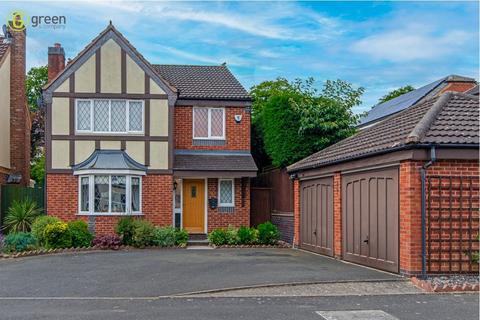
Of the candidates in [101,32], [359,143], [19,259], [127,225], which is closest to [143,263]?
[19,259]

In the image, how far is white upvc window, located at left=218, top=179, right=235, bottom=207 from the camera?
23344mm

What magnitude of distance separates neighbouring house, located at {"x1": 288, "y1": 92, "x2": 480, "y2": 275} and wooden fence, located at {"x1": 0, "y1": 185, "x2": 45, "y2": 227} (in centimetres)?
1307

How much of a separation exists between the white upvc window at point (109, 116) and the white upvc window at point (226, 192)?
145 inches

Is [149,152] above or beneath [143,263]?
above

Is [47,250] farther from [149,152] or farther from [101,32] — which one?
[101,32]

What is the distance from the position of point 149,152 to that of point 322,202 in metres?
7.14

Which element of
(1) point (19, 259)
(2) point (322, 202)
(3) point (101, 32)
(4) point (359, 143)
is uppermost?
(3) point (101, 32)

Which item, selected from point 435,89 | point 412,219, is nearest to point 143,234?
point 412,219

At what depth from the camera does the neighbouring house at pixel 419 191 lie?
40.4 feet

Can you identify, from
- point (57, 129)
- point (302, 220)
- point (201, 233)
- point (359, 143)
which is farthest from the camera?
point (201, 233)

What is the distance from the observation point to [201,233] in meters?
23.3

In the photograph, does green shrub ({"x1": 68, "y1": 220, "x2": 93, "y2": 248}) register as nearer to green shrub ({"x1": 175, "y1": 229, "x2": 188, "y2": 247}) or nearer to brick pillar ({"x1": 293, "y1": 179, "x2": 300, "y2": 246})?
green shrub ({"x1": 175, "y1": 229, "x2": 188, "y2": 247})

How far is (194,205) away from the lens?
23.5 m

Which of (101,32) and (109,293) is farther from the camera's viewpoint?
(101,32)
